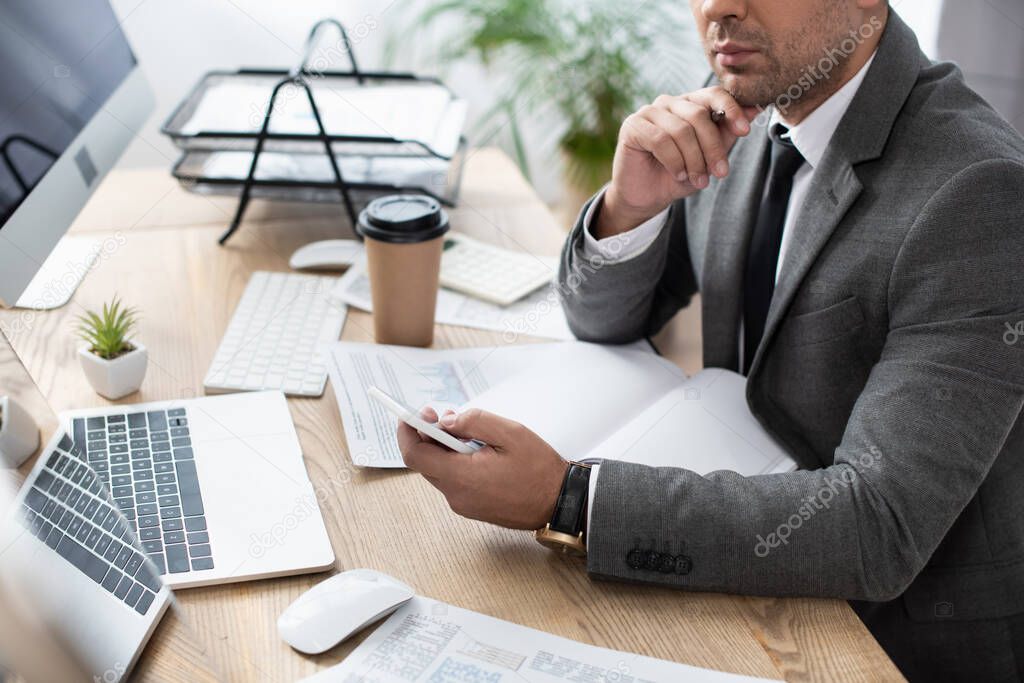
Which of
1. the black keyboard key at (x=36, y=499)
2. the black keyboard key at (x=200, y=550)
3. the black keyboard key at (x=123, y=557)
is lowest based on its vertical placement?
the black keyboard key at (x=200, y=550)

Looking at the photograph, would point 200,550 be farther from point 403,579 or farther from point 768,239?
point 768,239

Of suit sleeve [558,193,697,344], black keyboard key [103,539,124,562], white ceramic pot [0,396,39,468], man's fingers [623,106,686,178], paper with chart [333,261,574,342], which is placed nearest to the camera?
white ceramic pot [0,396,39,468]

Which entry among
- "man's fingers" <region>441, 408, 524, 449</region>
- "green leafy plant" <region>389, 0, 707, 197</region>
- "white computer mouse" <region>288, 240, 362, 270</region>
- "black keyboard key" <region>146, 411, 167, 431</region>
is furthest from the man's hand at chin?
"green leafy plant" <region>389, 0, 707, 197</region>

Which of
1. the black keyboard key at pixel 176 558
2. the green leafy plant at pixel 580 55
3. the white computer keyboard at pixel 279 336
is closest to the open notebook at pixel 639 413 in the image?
Answer: the white computer keyboard at pixel 279 336

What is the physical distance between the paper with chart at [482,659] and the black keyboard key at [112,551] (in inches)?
7.4

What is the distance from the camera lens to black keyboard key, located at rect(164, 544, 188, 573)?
2.68 ft

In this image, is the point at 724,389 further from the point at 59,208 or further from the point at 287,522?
the point at 59,208

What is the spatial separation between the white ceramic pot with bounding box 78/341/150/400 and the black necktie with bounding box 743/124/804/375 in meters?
0.75

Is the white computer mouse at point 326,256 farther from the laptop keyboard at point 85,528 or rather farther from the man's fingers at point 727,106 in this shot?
the laptop keyboard at point 85,528

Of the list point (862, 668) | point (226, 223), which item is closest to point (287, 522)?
point (862, 668)

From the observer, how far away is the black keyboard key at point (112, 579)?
707mm

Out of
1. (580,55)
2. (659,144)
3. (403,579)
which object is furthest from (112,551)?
(580,55)

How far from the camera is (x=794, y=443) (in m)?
1.05

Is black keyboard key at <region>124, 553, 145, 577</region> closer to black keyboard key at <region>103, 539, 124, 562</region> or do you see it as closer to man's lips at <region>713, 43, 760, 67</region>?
black keyboard key at <region>103, 539, 124, 562</region>
